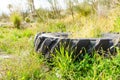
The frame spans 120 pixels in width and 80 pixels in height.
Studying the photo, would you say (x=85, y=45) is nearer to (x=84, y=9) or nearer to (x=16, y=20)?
(x=84, y=9)

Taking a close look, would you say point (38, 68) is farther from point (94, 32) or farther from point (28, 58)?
point (94, 32)

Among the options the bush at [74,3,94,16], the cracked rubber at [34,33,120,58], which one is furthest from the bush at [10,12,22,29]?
the cracked rubber at [34,33,120,58]

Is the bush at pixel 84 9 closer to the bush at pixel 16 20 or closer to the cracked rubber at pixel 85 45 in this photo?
the bush at pixel 16 20

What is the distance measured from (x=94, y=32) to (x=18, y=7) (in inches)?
345

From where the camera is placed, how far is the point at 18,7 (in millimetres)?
13391

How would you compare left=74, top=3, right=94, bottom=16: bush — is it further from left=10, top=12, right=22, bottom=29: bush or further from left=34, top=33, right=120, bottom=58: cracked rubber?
left=34, top=33, right=120, bottom=58: cracked rubber

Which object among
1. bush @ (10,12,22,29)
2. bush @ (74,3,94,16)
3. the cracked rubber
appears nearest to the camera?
the cracked rubber

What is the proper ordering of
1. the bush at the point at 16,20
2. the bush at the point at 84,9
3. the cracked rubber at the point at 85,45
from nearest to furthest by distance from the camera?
the cracked rubber at the point at 85,45, the bush at the point at 84,9, the bush at the point at 16,20

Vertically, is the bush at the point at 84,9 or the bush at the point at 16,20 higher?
the bush at the point at 84,9

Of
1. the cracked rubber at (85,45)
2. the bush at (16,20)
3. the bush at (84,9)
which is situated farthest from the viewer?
the bush at (16,20)

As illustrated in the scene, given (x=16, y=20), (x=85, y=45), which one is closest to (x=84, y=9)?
(x=16, y=20)

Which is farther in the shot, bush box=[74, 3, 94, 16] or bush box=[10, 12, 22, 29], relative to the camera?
bush box=[10, 12, 22, 29]

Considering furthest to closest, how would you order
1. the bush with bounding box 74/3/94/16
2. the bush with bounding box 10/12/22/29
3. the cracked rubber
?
the bush with bounding box 10/12/22/29 → the bush with bounding box 74/3/94/16 → the cracked rubber

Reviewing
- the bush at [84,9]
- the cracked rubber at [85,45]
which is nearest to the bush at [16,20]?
the bush at [84,9]
